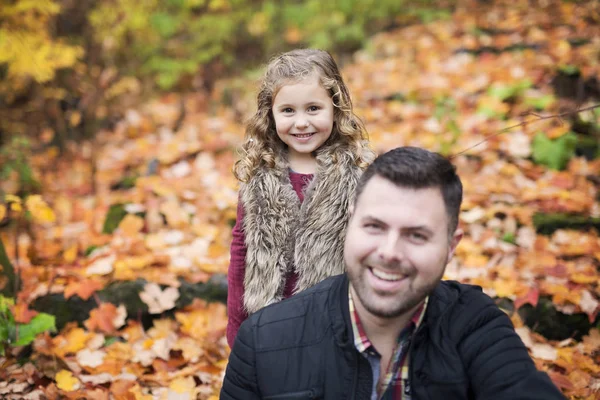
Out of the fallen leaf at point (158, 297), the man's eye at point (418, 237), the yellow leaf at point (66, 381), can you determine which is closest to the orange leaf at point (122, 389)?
the yellow leaf at point (66, 381)

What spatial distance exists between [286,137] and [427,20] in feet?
26.7

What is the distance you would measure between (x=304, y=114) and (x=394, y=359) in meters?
1.27

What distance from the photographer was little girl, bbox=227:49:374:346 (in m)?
2.55

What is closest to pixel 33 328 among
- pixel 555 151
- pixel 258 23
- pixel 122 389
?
pixel 122 389

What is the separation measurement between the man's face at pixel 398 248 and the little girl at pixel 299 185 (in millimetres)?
756

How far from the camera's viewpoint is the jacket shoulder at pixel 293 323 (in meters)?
1.89

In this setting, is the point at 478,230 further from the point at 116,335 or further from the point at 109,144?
the point at 109,144

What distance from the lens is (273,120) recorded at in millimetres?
2775

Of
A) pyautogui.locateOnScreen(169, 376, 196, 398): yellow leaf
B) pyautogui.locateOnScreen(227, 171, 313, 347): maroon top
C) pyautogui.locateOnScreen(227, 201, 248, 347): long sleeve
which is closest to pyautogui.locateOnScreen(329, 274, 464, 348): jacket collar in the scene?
pyautogui.locateOnScreen(227, 171, 313, 347): maroon top

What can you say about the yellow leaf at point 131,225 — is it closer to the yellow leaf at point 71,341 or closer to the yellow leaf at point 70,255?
the yellow leaf at point 70,255

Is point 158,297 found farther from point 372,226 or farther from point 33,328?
point 372,226

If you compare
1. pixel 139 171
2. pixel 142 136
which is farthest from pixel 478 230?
pixel 142 136

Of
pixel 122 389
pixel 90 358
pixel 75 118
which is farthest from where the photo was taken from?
pixel 75 118

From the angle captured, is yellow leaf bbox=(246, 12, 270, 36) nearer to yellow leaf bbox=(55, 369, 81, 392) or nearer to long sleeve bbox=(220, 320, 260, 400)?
yellow leaf bbox=(55, 369, 81, 392)
